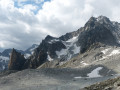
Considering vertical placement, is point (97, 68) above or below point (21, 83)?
above

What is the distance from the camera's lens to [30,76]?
7469 cm

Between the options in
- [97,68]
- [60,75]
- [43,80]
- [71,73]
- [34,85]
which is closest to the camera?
[34,85]

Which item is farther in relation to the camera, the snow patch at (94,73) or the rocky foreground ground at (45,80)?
the snow patch at (94,73)

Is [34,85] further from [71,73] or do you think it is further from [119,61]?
[119,61]

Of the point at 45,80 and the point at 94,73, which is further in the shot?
the point at 94,73

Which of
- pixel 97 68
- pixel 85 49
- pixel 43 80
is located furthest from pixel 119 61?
pixel 85 49

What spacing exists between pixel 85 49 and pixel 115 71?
344 ft

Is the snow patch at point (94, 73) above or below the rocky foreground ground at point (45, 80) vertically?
above

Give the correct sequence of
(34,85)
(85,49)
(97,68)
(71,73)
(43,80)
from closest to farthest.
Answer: (34,85)
(43,80)
(71,73)
(97,68)
(85,49)

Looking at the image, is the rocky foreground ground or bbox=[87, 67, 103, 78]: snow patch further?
bbox=[87, 67, 103, 78]: snow patch

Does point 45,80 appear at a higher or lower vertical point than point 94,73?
lower

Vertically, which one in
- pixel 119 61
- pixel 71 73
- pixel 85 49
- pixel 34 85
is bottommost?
pixel 34 85

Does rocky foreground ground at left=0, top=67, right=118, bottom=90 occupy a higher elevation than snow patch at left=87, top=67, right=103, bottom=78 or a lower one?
lower

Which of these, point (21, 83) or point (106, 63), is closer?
point (21, 83)
